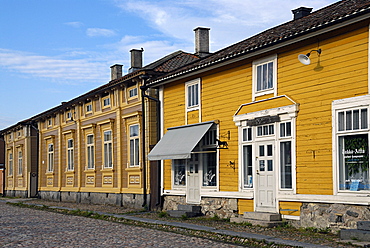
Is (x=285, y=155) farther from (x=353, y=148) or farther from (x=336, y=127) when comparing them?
(x=353, y=148)

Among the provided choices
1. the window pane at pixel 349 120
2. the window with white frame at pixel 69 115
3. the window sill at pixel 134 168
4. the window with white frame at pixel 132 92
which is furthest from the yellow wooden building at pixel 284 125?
the window with white frame at pixel 69 115

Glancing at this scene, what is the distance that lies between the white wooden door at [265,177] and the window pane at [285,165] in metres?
0.31

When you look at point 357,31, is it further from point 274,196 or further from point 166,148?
point 166,148

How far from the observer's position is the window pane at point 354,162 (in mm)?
12156

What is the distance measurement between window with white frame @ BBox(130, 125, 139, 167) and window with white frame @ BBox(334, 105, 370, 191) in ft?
37.3

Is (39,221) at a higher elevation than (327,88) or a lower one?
lower

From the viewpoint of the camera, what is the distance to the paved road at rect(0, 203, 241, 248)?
1197 cm

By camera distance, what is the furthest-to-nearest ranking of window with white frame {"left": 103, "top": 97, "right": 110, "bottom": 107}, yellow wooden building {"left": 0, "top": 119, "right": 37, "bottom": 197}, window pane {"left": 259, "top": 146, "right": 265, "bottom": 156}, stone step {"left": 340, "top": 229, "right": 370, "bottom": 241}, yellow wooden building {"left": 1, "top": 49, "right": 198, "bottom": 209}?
yellow wooden building {"left": 0, "top": 119, "right": 37, "bottom": 197} < window with white frame {"left": 103, "top": 97, "right": 110, "bottom": 107} < yellow wooden building {"left": 1, "top": 49, "right": 198, "bottom": 209} < window pane {"left": 259, "top": 146, "right": 265, "bottom": 156} < stone step {"left": 340, "top": 229, "right": 370, "bottom": 241}

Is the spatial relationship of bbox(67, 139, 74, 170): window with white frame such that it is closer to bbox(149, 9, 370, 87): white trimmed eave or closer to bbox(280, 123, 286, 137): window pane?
bbox(149, 9, 370, 87): white trimmed eave

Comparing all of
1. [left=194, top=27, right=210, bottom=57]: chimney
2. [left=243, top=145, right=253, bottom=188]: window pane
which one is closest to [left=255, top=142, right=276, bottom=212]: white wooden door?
[left=243, top=145, right=253, bottom=188]: window pane

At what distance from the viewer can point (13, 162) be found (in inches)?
1657

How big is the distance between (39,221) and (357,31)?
11.7 meters

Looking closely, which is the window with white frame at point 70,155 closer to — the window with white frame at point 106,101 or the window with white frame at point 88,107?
the window with white frame at point 88,107

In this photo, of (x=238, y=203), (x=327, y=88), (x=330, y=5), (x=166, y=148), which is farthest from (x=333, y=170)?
(x=166, y=148)
